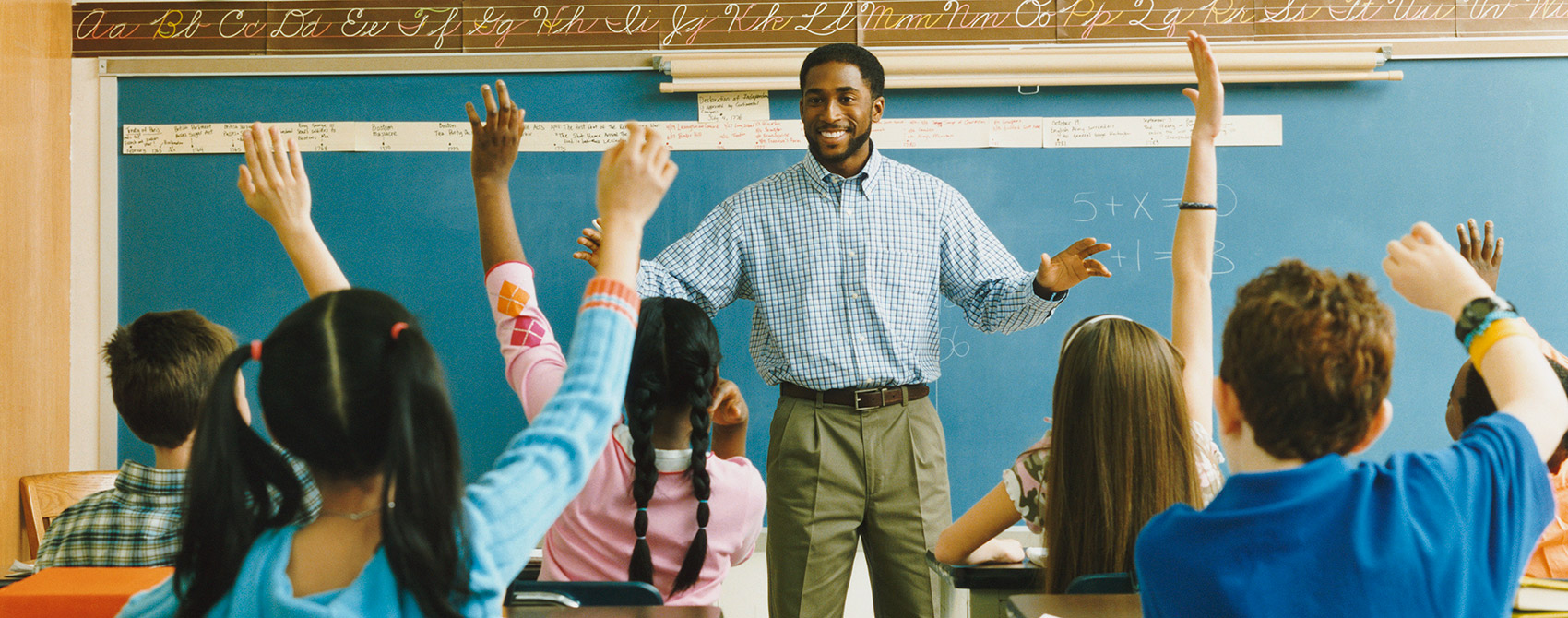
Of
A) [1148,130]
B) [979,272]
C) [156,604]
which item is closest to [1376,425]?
[156,604]

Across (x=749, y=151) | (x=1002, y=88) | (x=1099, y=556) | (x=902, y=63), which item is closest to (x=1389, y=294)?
(x=1002, y=88)

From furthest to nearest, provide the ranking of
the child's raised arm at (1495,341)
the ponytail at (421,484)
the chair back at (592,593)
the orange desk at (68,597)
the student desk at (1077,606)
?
1. the chair back at (592,593)
2. the student desk at (1077,606)
3. the orange desk at (68,597)
4. the child's raised arm at (1495,341)
5. the ponytail at (421,484)

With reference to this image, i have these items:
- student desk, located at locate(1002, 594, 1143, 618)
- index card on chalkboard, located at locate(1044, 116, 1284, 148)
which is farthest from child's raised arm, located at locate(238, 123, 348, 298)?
index card on chalkboard, located at locate(1044, 116, 1284, 148)

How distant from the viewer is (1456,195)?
10.8 feet

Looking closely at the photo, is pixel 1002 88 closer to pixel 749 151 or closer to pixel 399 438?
pixel 749 151

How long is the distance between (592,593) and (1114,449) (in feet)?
2.55

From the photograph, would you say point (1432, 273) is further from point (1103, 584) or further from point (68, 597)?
point (68, 597)

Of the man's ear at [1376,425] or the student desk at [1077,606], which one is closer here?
the man's ear at [1376,425]

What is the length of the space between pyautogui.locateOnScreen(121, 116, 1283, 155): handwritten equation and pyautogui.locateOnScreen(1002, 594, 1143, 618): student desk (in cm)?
220

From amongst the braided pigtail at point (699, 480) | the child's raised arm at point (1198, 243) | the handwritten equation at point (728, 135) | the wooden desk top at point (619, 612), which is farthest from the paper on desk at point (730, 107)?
the wooden desk top at point (619, 612)

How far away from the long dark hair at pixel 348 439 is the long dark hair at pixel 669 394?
2.37ft

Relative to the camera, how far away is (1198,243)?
5.58 feet

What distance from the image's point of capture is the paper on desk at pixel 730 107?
10.8ft

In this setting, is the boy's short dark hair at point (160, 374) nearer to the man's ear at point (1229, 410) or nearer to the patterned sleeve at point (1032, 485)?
the patterned sleeve at point (1032, 485)
